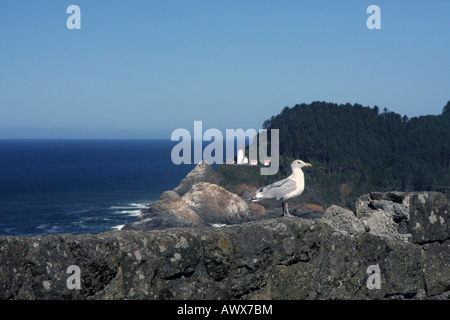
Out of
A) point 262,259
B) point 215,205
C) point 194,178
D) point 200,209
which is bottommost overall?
point 200,209

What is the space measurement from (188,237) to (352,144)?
140319 millimetres

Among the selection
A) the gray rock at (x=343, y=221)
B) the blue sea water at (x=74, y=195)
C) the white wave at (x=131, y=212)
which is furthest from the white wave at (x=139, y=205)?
the gray rock at (x=343, y=221)

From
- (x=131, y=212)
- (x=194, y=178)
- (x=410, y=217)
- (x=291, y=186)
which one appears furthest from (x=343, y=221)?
(x=194, y=178)

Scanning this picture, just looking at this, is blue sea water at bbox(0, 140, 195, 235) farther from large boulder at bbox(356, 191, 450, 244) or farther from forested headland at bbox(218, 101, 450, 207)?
large boulder at bbox(356, 191, 450, 244)

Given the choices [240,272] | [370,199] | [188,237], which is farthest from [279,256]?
[370,199]

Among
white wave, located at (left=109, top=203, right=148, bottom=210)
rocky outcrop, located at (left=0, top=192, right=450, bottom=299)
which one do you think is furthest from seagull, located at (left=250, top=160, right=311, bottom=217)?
white wave, located at (left=109, top=203, right=148, bottom=210)

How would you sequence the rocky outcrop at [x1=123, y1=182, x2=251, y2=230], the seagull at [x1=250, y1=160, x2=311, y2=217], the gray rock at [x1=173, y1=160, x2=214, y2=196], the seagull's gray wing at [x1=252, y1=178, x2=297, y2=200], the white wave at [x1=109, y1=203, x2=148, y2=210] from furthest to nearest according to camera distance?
1. the gray rock at [x1=173, y1=160, x2=214, y2=196]
2. the white wave at [x1=109, y1=203, x2=148, y2=210]
3. the rocky outcrop at [x1=123, y1=182, x2=251, y2=230]
4. the seagull's gray wing at [x1=252, y1=178, x2=297, y2=200]
5. the seagull at [x1=250, y1=160, x2=311, y2=217]

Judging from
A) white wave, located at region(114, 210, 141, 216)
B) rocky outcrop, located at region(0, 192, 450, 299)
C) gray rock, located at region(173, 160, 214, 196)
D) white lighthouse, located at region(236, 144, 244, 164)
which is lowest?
white wave, located at region(114, 210, 141, 216)

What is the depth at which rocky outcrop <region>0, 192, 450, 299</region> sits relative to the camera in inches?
194

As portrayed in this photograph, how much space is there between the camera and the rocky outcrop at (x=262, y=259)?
16.2ft

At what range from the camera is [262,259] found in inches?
233

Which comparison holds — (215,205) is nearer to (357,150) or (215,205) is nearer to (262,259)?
(357,150)

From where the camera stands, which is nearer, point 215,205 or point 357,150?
point 215,205

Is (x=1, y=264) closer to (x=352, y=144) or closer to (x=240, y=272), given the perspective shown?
(x=240, y=272)
